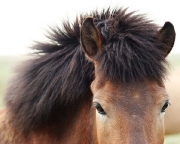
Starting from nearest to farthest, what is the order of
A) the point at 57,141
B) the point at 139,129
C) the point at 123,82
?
the point at 139,129
the point at 123,82
the point at 57,141

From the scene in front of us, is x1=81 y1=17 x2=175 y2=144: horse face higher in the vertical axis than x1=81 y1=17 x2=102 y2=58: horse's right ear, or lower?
lower

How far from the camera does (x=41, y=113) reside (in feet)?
12.0

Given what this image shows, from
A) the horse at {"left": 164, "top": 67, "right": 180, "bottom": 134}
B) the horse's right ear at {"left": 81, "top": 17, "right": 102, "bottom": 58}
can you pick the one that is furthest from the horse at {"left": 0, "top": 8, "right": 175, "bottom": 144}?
the horse at {"left": 164, "top": 67, "right": 180, "bottom": 134}

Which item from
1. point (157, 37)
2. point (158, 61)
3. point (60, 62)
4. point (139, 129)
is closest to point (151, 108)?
point (139, 129)

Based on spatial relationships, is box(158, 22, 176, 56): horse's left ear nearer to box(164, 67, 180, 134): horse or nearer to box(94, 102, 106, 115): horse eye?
box(94, 102, 106, 115): horse eye

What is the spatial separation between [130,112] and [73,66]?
700 mm

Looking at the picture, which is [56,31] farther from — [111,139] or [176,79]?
[176,79]

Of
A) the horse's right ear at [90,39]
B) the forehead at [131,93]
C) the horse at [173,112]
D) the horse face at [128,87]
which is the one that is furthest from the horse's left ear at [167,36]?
the horse at [173,112]

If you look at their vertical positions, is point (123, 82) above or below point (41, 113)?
above

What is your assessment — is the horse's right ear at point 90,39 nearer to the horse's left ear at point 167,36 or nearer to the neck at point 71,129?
the neck at point 71,129

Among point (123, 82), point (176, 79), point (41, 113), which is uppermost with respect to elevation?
point (123, 82)

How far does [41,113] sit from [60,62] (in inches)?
17.7

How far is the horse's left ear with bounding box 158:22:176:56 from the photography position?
11.3 ft

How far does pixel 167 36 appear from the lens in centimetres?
349
